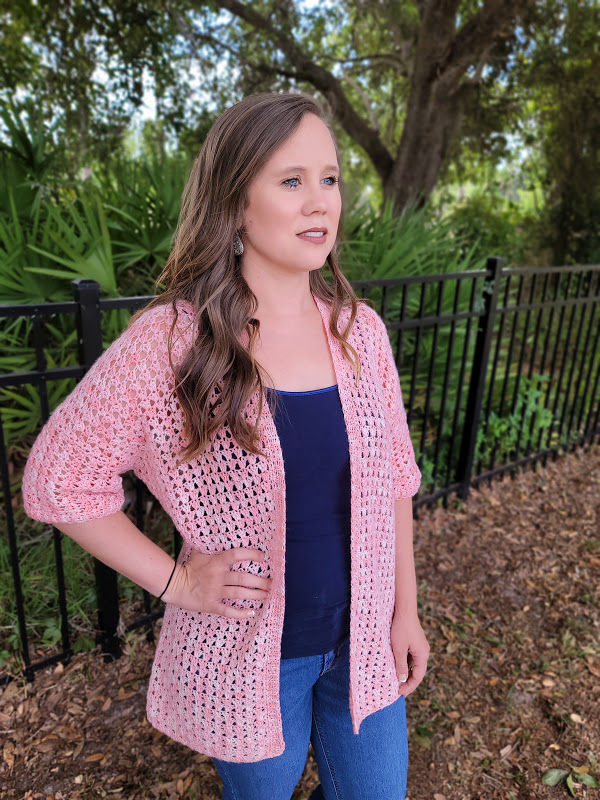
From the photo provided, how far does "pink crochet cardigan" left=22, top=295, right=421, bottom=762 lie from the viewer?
122 cm

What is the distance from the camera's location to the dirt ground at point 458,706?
215 cm

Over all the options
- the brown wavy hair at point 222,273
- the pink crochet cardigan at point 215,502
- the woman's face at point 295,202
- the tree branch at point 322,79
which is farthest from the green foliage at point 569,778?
the tree branch at point 322,79

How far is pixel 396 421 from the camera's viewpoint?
1521mm

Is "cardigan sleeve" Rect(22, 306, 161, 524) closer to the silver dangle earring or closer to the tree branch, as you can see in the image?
the silver dangle earring

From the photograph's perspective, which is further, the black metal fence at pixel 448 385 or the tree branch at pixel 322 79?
the tree branch at pixel 322 79

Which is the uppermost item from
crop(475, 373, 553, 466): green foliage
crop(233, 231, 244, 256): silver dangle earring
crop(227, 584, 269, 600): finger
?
crop(233, 231, 244, 256): silver dangle earring

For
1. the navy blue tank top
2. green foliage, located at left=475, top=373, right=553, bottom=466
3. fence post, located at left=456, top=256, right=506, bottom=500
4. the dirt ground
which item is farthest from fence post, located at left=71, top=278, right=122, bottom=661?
green foliage, located at left=475, top=373, right=553, bottom=466

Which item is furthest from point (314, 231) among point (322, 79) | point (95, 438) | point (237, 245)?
point (322, 79)

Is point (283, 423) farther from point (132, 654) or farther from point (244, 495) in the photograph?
point (132, 654)

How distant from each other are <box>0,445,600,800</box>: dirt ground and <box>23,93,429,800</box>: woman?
96 cm

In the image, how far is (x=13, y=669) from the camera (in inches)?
97.5

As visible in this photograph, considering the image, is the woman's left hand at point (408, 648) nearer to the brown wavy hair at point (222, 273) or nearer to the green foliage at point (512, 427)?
the brown wavy hair at point (222, 273)

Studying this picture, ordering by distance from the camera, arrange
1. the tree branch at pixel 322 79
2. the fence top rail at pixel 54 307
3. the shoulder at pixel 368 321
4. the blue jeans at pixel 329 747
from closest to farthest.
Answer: the blue jeans at pixel 329 747, the shoulder at pixel 368 321, the fence top rail at pixel 54 307, the tree branch at pixel 322 79

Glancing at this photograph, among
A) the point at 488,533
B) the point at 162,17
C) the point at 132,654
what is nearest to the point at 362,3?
the point at 162,17
